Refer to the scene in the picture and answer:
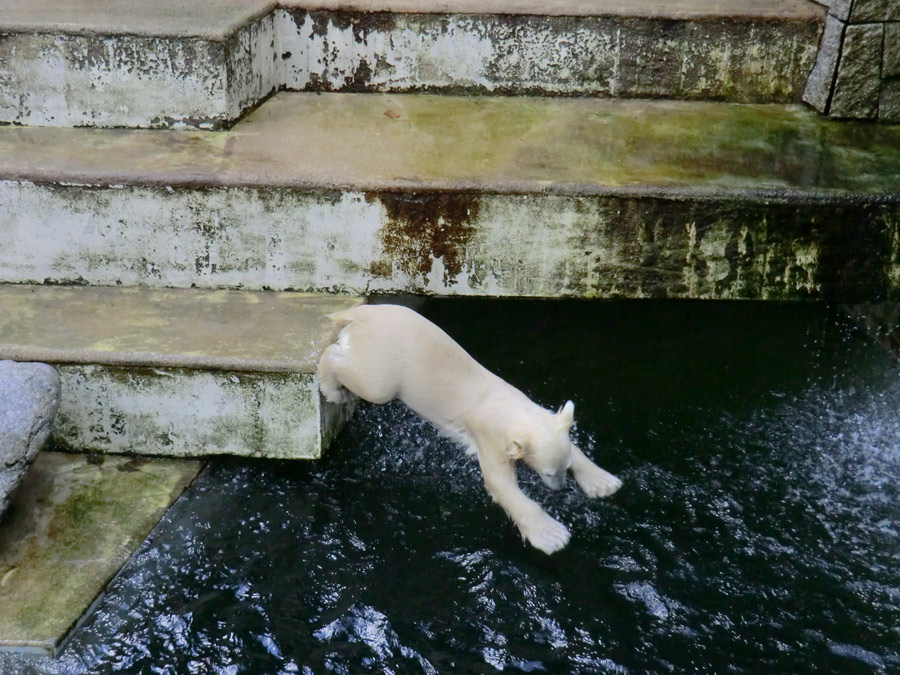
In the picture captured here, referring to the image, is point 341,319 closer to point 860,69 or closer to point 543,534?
point 543,534

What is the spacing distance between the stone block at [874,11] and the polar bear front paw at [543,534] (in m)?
3.40

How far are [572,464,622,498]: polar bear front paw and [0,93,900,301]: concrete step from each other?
1115mm

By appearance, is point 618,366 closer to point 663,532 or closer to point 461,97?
point 663,532

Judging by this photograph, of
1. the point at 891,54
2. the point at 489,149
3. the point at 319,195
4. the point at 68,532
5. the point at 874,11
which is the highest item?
the point at 874,11

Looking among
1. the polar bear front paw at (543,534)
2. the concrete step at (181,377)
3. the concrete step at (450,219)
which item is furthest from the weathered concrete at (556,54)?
the polar bear front paw at (543,534)

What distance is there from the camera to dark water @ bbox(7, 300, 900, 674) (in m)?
3.64

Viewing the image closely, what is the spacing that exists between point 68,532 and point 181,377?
2.54ft

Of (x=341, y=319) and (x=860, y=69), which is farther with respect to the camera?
(x=860, y=69)

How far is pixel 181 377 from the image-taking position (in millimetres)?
4395

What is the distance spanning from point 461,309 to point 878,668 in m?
3.05

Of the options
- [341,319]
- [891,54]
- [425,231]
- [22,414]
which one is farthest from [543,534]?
[891,54]

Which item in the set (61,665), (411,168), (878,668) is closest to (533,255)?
(411,168)

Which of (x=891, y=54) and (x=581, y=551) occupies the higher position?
(x=891, y=54)

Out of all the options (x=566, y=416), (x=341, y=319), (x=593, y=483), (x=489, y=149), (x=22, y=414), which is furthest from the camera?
(x=489, y=149)
